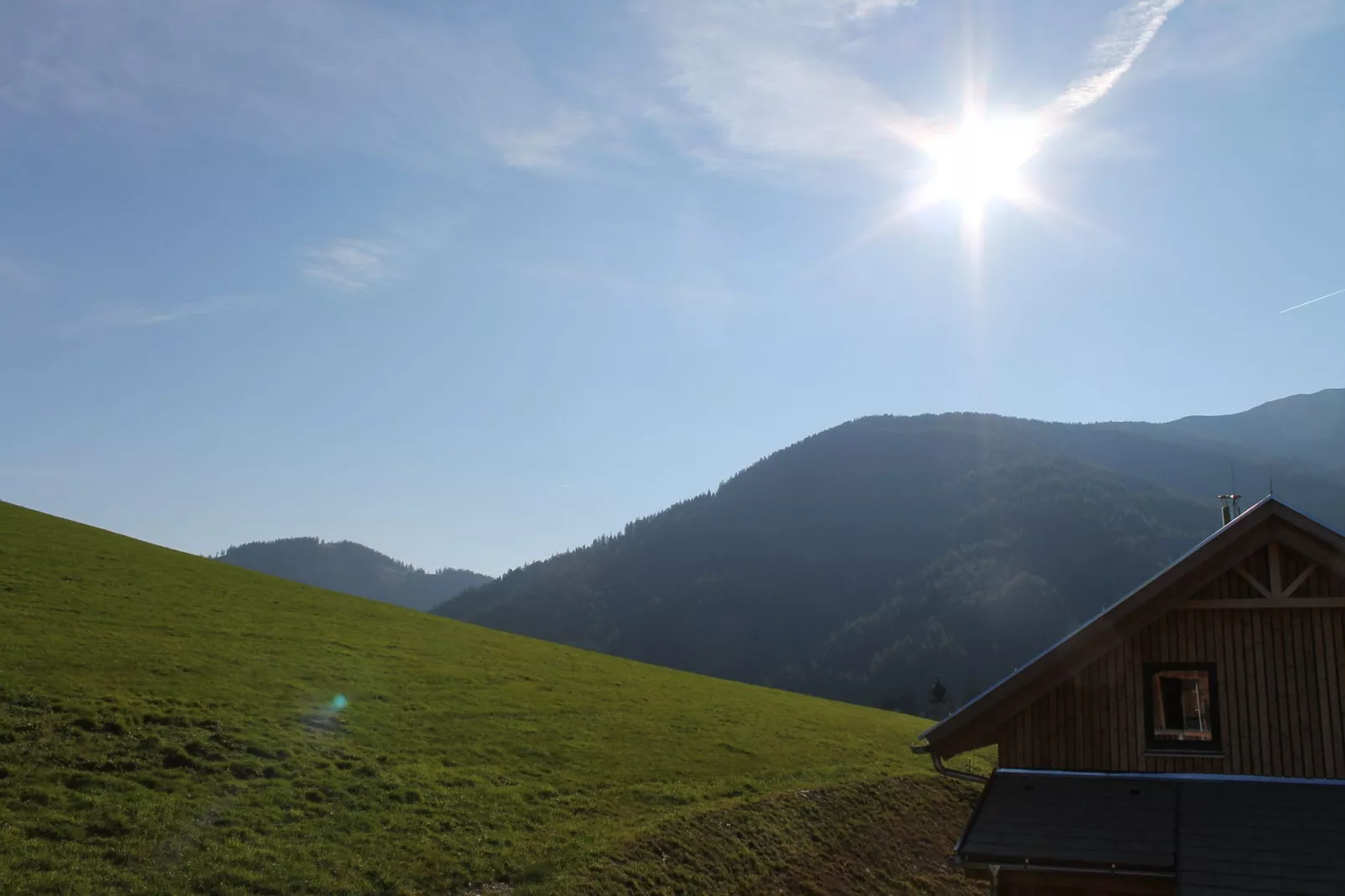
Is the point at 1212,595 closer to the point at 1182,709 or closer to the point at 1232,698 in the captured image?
the point at 1232,698

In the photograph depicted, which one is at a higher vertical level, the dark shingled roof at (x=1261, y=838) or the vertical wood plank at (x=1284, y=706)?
the vertical wood plank at (x=1284, y=706)

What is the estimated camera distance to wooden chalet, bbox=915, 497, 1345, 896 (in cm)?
1633

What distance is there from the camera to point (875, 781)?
41.3 m

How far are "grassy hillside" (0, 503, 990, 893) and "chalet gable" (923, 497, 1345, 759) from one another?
12.2 m

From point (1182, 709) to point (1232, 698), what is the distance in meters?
1.28

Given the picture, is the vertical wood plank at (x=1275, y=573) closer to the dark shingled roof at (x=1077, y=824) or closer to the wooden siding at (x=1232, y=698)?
the wooden siding at (x=1232, y=698)

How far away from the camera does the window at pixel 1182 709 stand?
1809 centimetres

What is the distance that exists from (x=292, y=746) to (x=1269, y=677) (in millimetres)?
26412

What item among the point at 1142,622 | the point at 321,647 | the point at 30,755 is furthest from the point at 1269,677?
the point at 321,647

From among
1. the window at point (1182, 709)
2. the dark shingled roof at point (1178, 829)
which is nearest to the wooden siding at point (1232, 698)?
the window at point (1182, 709)

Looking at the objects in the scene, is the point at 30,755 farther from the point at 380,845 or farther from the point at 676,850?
the point at 676,850

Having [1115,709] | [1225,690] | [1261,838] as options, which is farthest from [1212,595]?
[1261,838]

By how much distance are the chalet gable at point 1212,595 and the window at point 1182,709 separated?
0.59 meters

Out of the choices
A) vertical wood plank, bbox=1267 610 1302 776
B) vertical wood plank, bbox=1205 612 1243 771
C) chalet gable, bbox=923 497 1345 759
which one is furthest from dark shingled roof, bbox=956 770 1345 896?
chalet gable, bbox=923 497 1345 759
